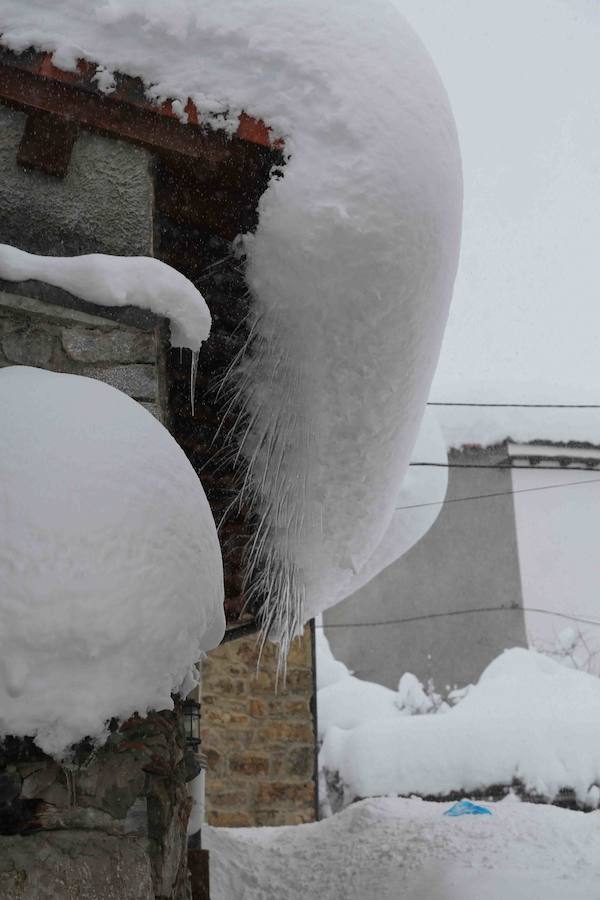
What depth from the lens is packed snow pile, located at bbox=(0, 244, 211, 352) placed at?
6.01 feet

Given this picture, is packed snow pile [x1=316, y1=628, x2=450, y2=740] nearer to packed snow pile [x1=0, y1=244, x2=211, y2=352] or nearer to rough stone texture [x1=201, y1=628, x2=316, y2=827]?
rough stone texture [x1=201, y1=628, x2=316, y2=827]

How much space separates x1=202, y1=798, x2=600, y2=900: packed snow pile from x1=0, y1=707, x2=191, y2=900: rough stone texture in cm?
231

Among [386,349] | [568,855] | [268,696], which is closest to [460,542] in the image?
[268,696]

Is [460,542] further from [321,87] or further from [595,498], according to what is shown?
[321,87]

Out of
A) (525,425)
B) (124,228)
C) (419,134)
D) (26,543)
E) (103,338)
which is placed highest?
(525,425)

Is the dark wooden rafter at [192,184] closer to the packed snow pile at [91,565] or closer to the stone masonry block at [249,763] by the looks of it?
the packed snow pile at [91,565]

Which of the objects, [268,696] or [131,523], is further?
[268,696]

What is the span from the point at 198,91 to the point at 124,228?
342mm

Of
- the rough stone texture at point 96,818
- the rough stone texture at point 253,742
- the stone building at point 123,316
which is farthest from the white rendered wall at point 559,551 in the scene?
the rough stone texture at point 96,818

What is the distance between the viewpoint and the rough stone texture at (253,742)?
5.16 metres

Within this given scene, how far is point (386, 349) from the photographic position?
7.58 ft

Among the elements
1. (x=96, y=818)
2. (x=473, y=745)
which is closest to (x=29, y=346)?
(x=96, y=818)

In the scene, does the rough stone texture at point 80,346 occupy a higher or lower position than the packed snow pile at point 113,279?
lower

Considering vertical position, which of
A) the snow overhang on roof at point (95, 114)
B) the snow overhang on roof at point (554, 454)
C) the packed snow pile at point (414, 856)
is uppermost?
the snow overhang on roof at point (554, 454)
